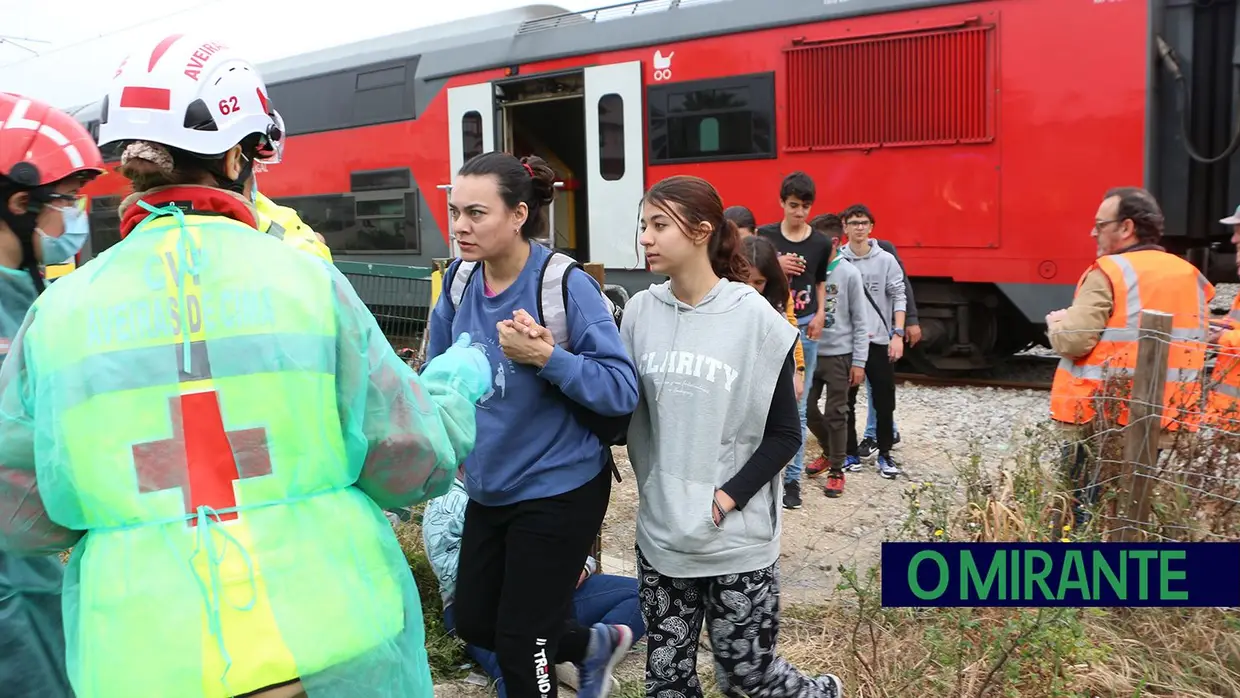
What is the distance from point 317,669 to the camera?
55.7 inches

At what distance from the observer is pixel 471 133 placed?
1170 cm

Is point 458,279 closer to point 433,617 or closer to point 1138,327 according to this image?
point 433,617

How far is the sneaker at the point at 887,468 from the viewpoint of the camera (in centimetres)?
616

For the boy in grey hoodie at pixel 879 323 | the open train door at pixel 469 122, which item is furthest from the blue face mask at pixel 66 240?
the open train door at pixel 469 122

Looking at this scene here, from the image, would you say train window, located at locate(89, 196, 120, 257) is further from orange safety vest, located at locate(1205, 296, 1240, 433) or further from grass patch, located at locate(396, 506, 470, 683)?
orange safety vest, located at locate(1205, 296, 1240, 433)

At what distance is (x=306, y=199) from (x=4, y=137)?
39.5 ft

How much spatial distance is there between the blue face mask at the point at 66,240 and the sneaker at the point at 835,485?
4386 millimetres

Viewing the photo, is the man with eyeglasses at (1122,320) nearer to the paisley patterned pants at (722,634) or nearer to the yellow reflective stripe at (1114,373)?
the yellow reflective stripe at (1114,373)

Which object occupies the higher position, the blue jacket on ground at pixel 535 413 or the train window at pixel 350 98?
the train window at pixel 350 98

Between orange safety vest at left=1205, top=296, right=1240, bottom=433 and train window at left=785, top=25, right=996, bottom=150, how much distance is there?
506 centimetres

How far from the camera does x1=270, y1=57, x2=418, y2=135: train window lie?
41.0 feet

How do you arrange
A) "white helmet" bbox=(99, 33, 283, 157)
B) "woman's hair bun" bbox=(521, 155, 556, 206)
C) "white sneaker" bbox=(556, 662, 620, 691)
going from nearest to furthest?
"white helmet" bbox=(99, 33, 283, 157), "woman's hair bun" bbox=(521, 155, 556, 206), "white sneaker" bbox=(556, 662, 620, 691)

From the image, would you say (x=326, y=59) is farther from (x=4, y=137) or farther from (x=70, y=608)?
(x=70, y=608)

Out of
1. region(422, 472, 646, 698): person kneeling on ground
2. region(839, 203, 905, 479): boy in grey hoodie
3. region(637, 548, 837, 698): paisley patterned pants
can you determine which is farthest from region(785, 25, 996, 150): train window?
region(637, 548, 837, 698): paisley patterned pants
